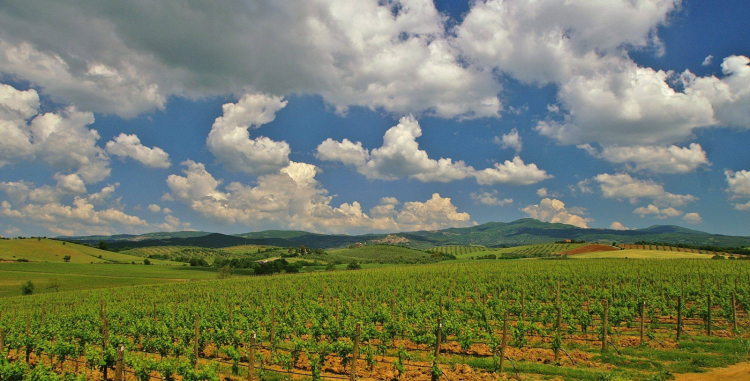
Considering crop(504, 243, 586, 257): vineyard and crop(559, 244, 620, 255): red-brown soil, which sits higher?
crop(559, 244, 620, 255): red-brown soil

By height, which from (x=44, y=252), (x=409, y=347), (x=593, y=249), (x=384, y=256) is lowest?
(x=384, y=256)

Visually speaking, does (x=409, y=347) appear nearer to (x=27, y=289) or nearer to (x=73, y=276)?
(x=27, y=289)

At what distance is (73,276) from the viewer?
72.2 meters

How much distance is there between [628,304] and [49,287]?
264 ft

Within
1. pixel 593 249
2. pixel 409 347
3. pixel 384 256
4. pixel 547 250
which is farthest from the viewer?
pixel 384 256

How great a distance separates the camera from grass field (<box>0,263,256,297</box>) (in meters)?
61.7

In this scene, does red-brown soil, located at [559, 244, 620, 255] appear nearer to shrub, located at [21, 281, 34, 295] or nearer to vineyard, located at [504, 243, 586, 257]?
vineyard, located at [504, 243, 586, 257]

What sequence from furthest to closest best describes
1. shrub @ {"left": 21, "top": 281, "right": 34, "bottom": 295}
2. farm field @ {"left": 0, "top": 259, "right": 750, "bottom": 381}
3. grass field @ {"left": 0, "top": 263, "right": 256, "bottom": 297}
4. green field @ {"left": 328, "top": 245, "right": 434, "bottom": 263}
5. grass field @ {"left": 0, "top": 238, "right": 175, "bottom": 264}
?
green field @ {"left": 328, "top": 245, "right": 434, "bottom": 263} < grass field @ {"left": 0, "top": 238, "right": 175, "bottom": 264} < grass field @ {"left": 0, "top": 263, "right": 256, "bottom": 297} < shrub @ {"left": 21, "top": 281, "right": 34, "bottom": 295} < farm field @ {"left": 0, "top": 259, "right": 750, "bottom": 381}

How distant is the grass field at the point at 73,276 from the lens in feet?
202

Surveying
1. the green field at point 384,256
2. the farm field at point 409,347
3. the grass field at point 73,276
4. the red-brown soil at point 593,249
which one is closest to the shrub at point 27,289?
the grass field at point 73,276

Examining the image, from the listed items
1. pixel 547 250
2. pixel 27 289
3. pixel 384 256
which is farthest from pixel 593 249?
pixel 27 289

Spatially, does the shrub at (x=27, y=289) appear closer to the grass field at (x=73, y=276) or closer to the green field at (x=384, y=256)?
the grass field at (x=73, y=276)

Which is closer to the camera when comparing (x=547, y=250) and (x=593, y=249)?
(x=593, y=249)

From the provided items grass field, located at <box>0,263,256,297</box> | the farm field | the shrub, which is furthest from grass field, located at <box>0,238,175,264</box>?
the farm field
